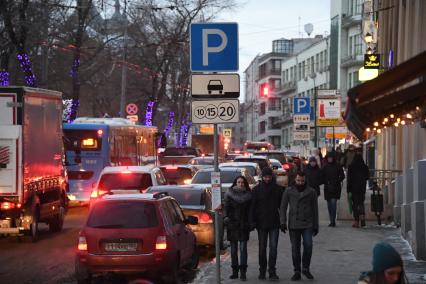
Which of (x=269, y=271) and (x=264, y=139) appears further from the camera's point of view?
(x=264, y=139)

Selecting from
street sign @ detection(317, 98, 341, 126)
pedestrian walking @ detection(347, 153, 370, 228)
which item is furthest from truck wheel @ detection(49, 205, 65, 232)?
street sign @ detection(317, 98, 341, 126)

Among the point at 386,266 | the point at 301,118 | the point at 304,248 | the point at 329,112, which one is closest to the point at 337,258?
the point at 304,248

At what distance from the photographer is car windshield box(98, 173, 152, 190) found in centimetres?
2069

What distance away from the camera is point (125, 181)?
20.8m

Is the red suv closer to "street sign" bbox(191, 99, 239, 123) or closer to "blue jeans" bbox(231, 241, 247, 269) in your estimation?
"blue jeans" bbox(231, 241, 247, 269)

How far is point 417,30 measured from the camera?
846 inches

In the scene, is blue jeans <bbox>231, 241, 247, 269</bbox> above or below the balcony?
below

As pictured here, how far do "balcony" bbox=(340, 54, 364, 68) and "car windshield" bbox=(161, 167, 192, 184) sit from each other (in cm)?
4268

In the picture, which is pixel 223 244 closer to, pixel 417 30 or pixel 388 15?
pixel 417 30

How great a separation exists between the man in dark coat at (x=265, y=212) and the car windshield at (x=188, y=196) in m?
3.52

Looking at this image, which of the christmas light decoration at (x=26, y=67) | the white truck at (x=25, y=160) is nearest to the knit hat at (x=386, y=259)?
the white truck at (x=25, y=160)

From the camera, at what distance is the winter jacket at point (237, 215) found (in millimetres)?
13648

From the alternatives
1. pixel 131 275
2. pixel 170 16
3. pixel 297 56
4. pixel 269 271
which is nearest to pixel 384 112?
pixel 269 271

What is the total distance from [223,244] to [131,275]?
622 centimetres
